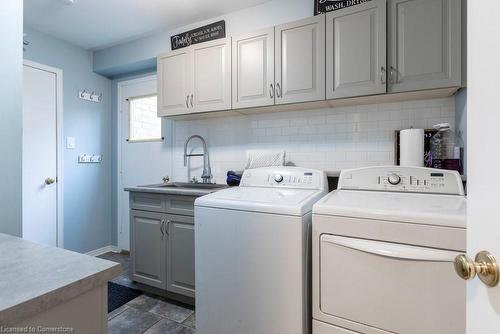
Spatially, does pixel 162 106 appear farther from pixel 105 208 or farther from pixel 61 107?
pixel 105 208

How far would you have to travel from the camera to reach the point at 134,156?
326 centimetres

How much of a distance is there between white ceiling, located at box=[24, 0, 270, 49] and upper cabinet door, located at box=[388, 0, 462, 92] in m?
1.19

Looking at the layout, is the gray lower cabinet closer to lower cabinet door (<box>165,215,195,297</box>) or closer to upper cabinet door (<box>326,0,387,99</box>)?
lower cabinet door (<box>165,215,195,297</box>)

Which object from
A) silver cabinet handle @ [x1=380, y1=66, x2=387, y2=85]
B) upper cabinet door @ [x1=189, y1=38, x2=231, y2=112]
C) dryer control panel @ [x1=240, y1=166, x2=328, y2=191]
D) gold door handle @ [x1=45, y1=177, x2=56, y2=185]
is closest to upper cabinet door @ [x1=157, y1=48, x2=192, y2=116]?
upper cabinet door @ [x1=189, y1=38, x2=231, y2=112]

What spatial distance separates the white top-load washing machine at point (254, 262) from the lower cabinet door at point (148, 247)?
29.3 inches

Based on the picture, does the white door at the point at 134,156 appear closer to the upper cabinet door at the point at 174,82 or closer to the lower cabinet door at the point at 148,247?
the upper cabinet door at the point at 174,82

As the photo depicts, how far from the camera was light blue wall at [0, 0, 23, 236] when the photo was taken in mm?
1129

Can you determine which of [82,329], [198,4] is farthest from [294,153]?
[82,329]

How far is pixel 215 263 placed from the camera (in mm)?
1522

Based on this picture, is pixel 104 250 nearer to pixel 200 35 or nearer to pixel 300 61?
pixel 200 35

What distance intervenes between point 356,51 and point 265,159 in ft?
3.43

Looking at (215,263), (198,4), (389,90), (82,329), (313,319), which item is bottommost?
(313,319)

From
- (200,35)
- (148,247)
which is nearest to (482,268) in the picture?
(148,247)

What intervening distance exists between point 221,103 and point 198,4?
0.90m
